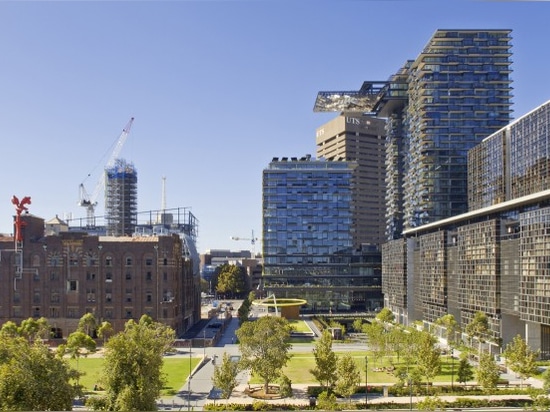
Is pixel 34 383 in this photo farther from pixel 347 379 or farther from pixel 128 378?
pixel 347 379

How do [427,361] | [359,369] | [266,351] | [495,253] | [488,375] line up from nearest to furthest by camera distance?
[488,375], [427,361], [266,351], [359,369], [495,253]

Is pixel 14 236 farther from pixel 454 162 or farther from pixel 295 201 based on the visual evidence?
pixel 454 162

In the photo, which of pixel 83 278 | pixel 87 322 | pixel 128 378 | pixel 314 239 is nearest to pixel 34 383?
pixel 128 378

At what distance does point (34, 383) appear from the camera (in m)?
26.6

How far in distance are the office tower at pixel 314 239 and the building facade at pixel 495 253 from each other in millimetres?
22837

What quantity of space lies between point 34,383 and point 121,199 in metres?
151

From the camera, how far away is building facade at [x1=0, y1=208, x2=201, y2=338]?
85375 millimetres

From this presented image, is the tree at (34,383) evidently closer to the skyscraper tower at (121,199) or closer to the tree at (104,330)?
the tree at (104,330)

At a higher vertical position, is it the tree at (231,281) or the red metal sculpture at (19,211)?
the red metal sculpture at (19,211)

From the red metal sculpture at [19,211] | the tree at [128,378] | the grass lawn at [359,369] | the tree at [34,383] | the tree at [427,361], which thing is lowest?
the grass lawn at [359,369]

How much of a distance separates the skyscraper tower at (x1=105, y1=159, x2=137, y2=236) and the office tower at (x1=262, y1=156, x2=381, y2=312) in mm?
45669

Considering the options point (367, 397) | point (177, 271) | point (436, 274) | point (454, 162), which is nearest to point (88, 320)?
point (177, 271)

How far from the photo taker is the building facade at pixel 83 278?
8538cm

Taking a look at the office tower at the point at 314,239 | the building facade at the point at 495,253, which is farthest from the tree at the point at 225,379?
the office tower at the point at 314,239
